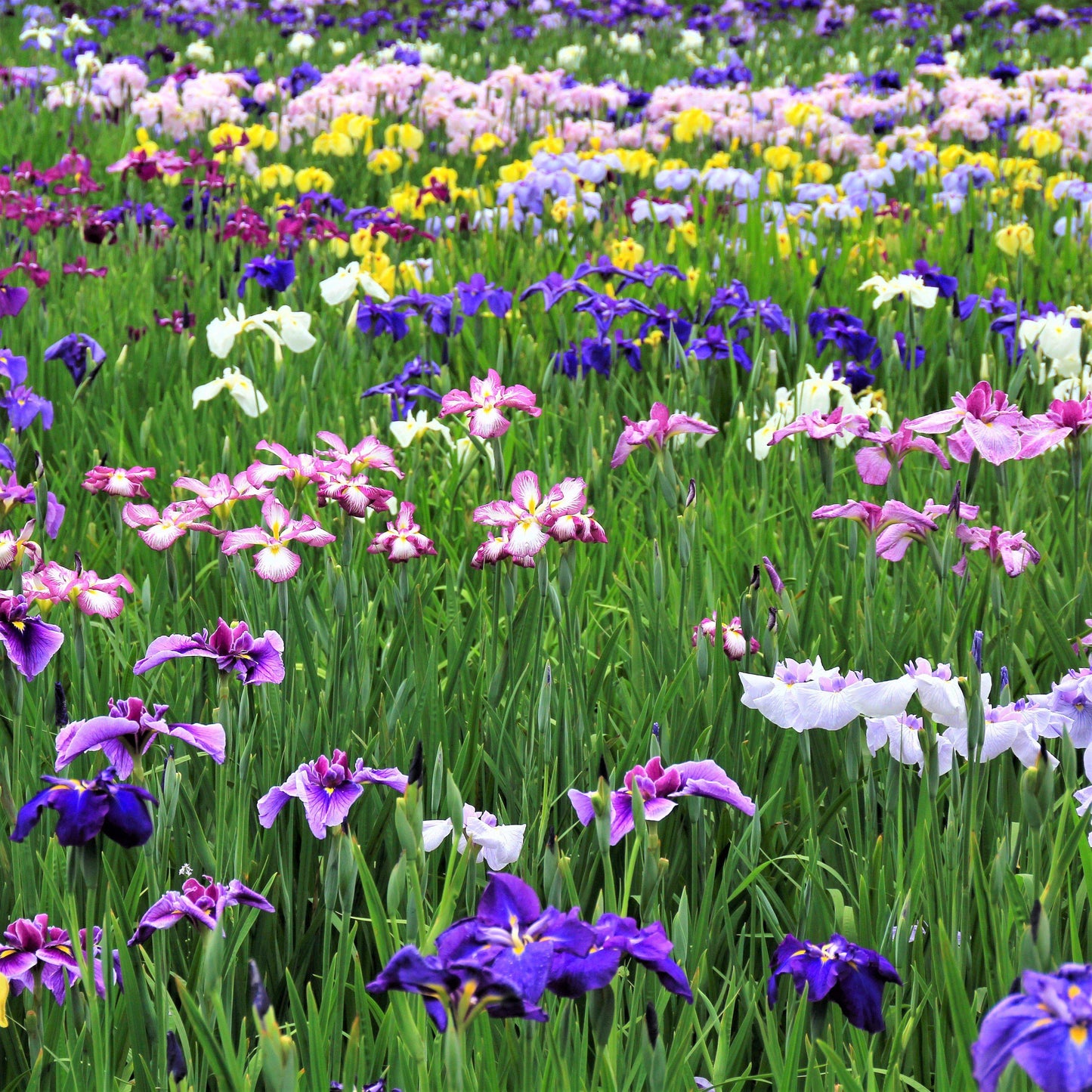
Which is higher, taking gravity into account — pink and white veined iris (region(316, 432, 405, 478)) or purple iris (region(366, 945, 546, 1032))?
pink and white veined iris (region(316, 432, 405, 478))

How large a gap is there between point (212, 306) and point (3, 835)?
3176 mm

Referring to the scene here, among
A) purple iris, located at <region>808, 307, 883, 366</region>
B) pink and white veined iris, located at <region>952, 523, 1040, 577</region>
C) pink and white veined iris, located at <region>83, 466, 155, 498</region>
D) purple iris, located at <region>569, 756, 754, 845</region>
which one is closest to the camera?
purple iris, located at <region>569, 756, 754, 845</region>

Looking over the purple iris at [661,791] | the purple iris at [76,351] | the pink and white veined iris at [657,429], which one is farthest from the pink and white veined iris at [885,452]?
the purple iris at [76,351]

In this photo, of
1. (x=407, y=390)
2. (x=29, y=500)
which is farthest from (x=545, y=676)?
(x=407, y=390)

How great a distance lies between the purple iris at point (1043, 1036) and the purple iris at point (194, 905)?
2.34 feet

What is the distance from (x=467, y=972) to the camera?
86 centimetres

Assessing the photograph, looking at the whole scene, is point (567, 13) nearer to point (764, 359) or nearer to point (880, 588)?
point (764, 359)

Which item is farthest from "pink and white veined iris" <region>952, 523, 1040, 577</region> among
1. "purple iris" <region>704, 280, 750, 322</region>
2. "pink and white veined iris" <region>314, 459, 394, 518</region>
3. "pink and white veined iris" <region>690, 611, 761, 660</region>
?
"purple iris" <region>704, 280, 750, 322</region>

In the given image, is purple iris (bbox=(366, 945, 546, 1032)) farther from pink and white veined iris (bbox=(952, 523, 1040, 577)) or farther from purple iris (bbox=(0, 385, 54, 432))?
purple iris (bbox=(0, 385, 54, 432))

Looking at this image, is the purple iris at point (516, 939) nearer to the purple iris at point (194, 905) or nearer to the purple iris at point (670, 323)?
the purple iris at point (194, 905)

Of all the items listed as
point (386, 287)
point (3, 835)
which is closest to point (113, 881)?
point (3, 835)

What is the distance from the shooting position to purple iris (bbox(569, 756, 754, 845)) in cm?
142

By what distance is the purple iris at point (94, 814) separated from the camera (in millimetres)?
1153

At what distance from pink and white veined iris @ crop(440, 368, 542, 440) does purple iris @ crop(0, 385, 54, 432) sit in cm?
126
